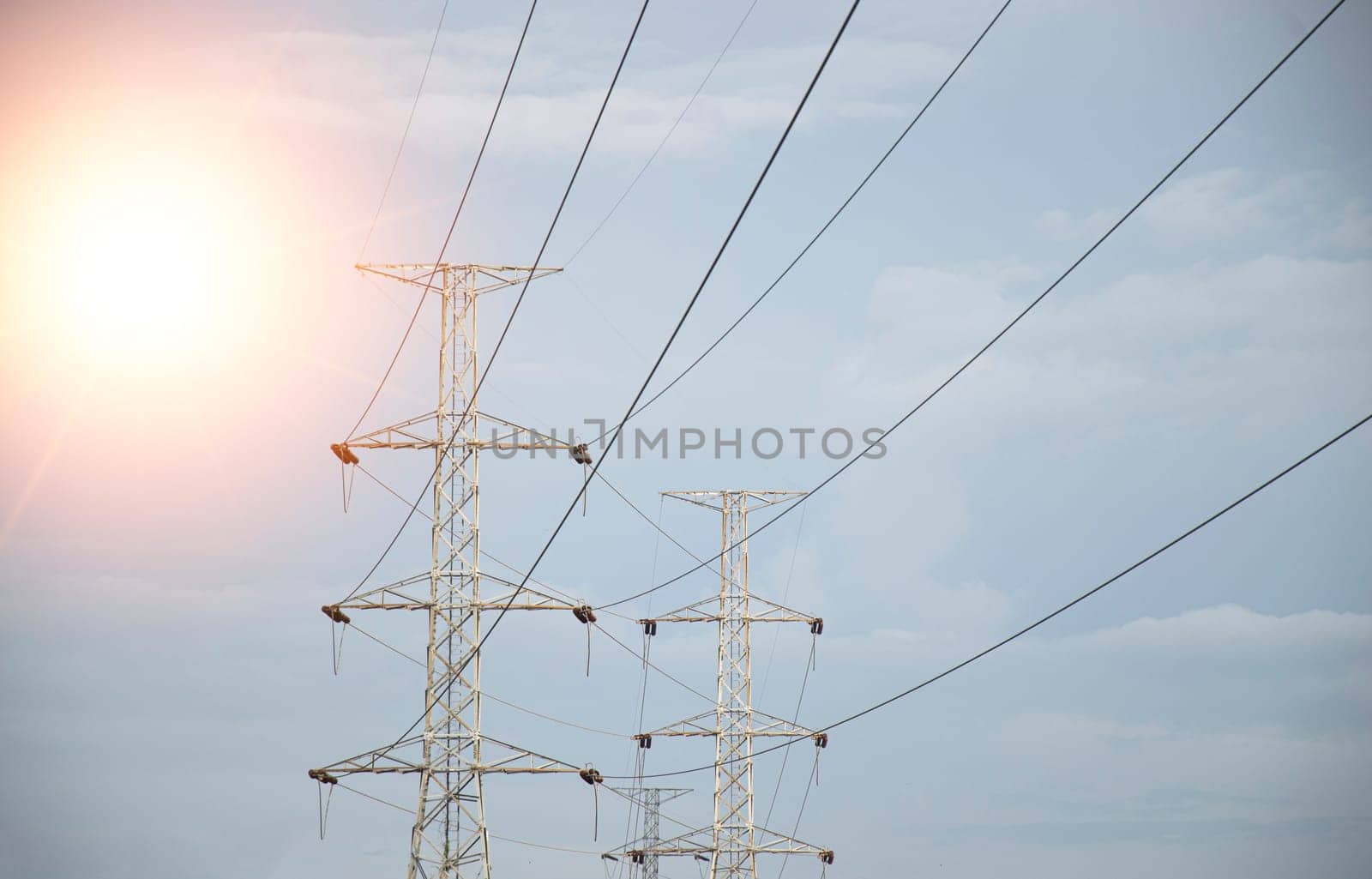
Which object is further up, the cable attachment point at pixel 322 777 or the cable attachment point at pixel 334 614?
the cable attachment point at pixel 334 614

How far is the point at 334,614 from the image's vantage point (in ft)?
113

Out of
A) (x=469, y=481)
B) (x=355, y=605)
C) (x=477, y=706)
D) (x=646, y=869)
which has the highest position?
(x=469, y=481)

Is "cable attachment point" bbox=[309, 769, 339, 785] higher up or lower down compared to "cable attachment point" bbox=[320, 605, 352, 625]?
lower down

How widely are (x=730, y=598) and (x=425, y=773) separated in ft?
49.6

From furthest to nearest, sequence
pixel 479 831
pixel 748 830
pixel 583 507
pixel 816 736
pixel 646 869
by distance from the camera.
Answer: pixel 646 869, pixel 816 736, pixel 748 830, pixel 479 831, pixel 583 507

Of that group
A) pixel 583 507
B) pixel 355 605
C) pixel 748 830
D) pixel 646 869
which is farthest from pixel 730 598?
pixel 583 507

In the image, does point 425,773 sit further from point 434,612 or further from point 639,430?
point 639,430

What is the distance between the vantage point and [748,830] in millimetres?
43531

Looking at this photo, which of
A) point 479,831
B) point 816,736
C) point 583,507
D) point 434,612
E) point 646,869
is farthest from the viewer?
point 646,869

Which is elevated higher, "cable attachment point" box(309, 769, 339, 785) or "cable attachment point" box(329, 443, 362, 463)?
"cable attachment point" box(329, 443, 362, 463)

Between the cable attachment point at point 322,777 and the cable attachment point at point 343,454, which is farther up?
the cable attachment point at point 343,454

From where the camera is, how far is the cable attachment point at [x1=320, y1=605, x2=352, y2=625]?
34219 mm

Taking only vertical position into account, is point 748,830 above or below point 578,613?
below

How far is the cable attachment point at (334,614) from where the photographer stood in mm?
34219
